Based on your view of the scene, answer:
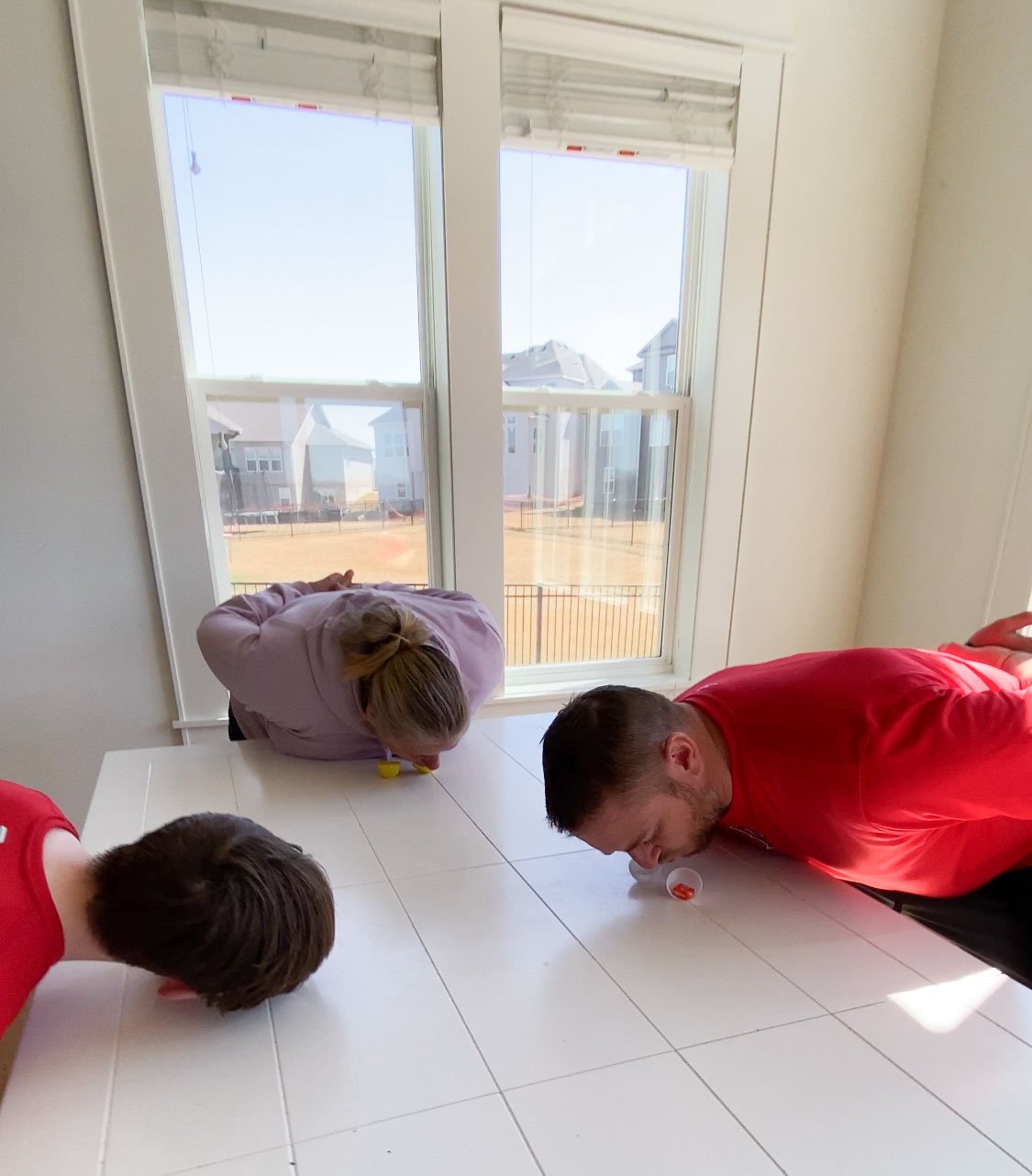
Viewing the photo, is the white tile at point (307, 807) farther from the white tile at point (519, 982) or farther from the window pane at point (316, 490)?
the window pane at point (316, 490)

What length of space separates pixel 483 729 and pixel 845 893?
37.9 inches

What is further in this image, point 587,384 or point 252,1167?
point 587,384

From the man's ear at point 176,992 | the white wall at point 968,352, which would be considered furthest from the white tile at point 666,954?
the white wall at point 968,352

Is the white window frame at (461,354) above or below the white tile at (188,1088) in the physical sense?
above

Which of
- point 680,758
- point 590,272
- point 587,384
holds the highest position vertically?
point 590,272

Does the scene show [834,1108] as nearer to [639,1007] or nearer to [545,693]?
[639,1007]

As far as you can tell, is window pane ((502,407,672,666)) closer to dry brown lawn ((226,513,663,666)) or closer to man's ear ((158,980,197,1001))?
dry brown lawn ((226,513,663,666))

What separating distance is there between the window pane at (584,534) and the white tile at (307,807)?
1.20 metres

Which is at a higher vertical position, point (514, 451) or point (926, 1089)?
point (514, 451)

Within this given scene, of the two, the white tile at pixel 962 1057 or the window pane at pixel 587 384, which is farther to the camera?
the window pane at pixel 587 384

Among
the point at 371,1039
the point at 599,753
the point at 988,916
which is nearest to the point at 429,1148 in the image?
the point at 371,1039

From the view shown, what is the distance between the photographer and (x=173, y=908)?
0.80 metres

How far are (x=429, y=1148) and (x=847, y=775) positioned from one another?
2.32 ft

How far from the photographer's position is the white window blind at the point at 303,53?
6.05 ft
